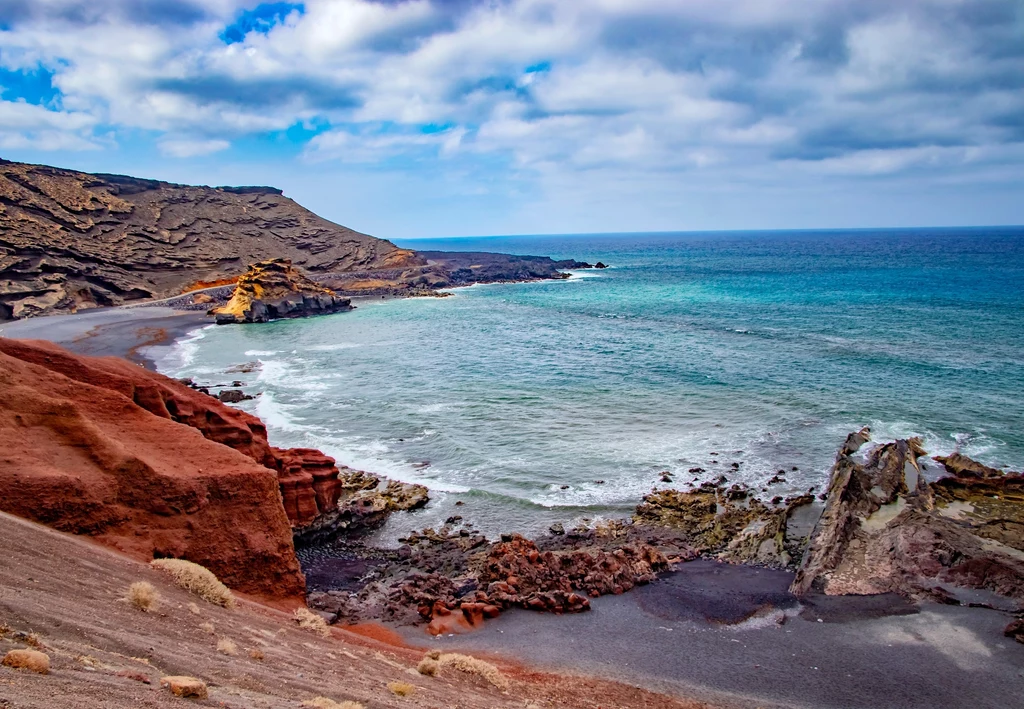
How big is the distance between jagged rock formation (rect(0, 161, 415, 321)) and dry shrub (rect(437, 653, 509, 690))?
79.3 meters

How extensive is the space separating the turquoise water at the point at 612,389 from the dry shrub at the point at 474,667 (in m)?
10.6

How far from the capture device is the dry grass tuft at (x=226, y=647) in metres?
11.5

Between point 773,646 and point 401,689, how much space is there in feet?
35.2

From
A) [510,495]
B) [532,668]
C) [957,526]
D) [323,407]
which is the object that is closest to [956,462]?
[957,526]

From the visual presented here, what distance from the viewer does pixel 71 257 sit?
287ft

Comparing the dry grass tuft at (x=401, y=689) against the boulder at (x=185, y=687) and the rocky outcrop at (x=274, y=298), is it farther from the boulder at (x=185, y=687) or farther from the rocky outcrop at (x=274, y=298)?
the rocky outcrop at (x=274, y=298)

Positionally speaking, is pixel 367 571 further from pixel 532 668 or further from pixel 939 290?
pixel 939 290

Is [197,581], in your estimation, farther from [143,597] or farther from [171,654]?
[171,654]

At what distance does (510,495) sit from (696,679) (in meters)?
13.3

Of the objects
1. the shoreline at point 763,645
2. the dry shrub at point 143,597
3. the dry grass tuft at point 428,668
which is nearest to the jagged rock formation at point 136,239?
the dry shrub at point 143,597

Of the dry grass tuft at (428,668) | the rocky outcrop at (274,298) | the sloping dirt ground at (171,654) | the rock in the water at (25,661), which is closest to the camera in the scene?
the rock in the water at (25,661)

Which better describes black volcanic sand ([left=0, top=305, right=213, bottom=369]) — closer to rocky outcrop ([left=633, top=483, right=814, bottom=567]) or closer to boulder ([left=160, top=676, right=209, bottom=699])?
rocky outcrop ([left=633, top=483, right=814, bottom=567])

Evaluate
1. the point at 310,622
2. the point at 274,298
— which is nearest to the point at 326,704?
the point at 310,622

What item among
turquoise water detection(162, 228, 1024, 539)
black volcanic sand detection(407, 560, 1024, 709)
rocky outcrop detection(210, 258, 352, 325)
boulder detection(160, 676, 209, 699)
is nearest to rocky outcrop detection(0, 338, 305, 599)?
black volcanic sand detection(407, 560, 1024, 709)
